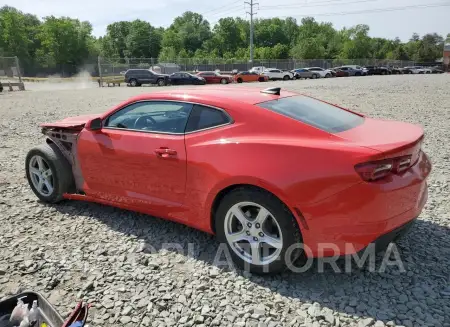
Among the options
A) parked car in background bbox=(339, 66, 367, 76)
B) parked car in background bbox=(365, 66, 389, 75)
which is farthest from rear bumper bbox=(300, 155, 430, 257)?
parked car in background bbox=(365, 66, 389, 75)

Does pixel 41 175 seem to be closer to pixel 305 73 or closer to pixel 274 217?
pixel 274 217

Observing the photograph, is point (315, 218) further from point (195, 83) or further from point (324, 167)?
point (195, 83)

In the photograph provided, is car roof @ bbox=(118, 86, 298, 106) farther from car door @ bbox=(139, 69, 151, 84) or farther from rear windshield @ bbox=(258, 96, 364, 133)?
car door @ bbox=(139, 69, 151, 84)

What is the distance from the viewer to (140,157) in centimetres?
355

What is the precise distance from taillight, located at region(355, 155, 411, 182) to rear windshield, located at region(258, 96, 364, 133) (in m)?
0.51

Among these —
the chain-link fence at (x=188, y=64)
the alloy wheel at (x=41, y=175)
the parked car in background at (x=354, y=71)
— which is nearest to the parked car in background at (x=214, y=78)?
the chain-link fence at (x=188, y=64)

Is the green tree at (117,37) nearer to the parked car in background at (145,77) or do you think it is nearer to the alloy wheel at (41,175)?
the parked car in background at (145,77)

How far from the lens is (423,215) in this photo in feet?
13.3

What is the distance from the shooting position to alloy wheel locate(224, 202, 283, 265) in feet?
9.57

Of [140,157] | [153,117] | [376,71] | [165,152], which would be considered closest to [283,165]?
[165,152]

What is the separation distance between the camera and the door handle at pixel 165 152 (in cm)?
332

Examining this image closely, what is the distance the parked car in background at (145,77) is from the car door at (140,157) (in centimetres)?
2917

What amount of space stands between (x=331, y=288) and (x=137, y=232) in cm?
198

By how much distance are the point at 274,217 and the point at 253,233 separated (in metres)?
0.29
